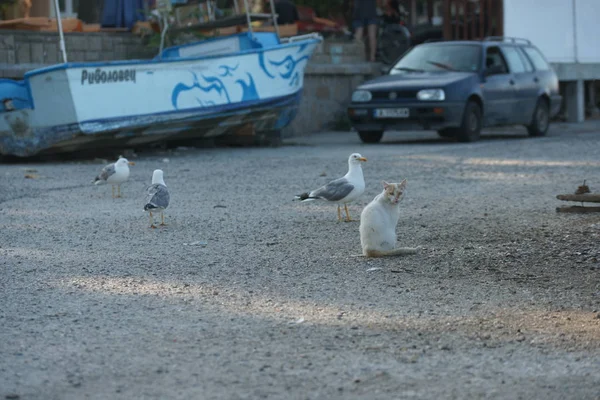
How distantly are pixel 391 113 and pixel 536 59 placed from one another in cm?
400

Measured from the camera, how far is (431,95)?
1716 centimetres

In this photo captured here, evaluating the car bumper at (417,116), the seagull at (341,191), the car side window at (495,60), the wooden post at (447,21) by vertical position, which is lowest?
the car bumper at (417,116)

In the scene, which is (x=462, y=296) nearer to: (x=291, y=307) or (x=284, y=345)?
(x=291, y=307)

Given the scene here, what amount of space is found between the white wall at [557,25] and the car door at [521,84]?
4966 millimetres

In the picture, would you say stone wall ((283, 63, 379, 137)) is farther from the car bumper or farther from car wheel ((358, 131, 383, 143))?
the car bumper

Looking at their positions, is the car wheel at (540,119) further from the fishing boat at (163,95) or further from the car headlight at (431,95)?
the fishing boat at (163,95)

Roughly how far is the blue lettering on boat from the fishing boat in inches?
0.5

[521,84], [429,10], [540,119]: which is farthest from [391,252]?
[429,10]

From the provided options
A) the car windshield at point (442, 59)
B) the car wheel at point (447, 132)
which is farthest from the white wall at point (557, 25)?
the car wheel at point (447, 132)

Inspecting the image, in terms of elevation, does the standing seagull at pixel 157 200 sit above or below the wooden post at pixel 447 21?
below

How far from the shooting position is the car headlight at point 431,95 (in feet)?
56.0

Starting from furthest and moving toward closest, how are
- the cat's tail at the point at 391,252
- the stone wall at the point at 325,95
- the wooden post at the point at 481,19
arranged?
the wooden post at the point at 481,19 < the stone wall at the point at 325,95 < the cat's tail at the point at 391,252

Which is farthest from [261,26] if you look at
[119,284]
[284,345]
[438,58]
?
[284,345]

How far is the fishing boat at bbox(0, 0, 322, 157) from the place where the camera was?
14.4 metres
